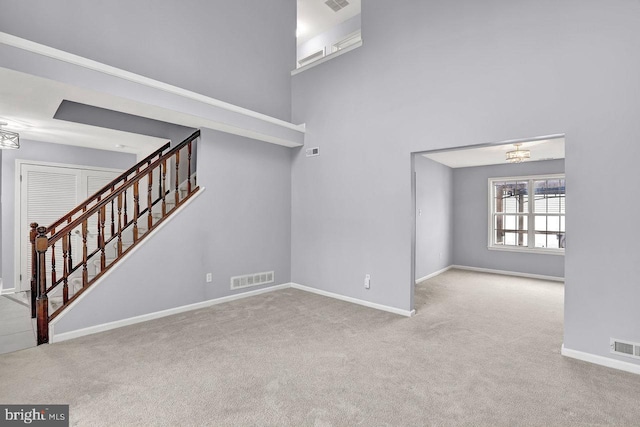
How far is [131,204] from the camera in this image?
575cm

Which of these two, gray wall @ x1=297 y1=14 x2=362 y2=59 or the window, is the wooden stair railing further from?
the window

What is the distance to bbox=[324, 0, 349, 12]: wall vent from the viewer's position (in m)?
6.00

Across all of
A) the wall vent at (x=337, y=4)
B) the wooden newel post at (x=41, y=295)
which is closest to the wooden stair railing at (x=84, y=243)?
the wooden newel post at (x=41, y=295)

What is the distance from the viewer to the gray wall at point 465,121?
2.62 m

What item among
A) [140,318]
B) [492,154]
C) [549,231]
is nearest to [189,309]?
[140,318]

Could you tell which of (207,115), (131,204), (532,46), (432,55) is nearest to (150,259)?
(207,115)

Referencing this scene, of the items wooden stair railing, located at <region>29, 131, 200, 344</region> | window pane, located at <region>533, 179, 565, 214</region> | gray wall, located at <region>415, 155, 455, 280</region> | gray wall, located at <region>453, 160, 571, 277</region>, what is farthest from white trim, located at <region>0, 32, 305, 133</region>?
window pane, located at <region>533, 179, 565, 214</region>

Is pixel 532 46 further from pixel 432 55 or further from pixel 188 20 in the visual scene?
pixel 188 20

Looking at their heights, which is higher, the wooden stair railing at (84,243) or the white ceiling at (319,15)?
the white ceiling at (319,15)

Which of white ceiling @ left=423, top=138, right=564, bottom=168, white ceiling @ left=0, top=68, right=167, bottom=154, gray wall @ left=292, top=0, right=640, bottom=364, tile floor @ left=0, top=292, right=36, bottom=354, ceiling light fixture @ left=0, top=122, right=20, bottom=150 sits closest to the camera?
gray wall @ left=292, top=0, right=640, bottom=364

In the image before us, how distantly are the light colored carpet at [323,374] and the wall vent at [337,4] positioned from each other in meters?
5.84

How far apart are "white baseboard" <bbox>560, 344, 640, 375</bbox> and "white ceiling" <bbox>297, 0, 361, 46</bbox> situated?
6.50m

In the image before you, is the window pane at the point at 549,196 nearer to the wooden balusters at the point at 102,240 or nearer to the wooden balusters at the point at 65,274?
the wooden balusters at the point at 102,240

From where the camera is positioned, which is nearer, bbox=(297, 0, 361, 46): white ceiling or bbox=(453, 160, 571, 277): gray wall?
bbox=(297, 0, 361, 46): white ceiling
